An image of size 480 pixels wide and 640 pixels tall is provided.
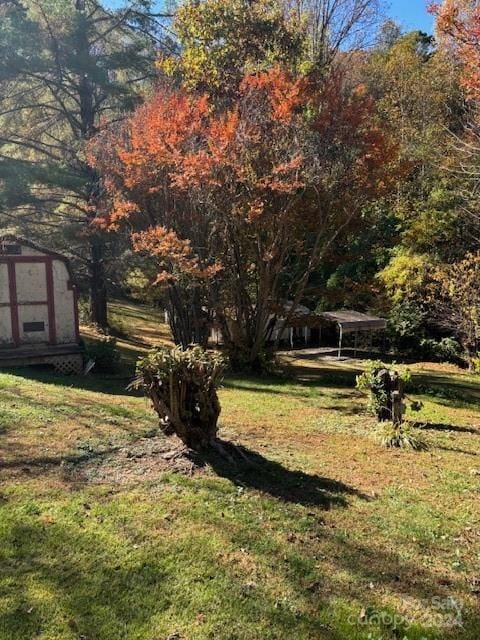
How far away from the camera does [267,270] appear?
12930mm

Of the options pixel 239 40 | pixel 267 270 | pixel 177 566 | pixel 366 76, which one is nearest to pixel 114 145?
pixel 239 40

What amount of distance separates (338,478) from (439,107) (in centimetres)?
2330

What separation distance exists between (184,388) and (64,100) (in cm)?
1744

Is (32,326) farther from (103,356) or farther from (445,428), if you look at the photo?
(445,428)

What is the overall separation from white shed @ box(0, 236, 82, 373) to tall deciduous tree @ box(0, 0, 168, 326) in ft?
13.6

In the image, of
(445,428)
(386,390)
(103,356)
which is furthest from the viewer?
(103,356)

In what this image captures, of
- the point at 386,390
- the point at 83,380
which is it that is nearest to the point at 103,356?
the point at 83,380

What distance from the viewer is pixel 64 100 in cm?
1916

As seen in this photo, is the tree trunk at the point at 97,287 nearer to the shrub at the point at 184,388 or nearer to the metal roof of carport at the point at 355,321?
the metal roof of carport at the point at 355,321

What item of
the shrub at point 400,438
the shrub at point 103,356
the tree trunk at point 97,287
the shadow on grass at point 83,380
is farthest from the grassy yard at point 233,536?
the tree trunk at point 97,287

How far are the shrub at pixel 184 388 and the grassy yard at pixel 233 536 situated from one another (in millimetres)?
415

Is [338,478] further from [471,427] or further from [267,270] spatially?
[267,270]

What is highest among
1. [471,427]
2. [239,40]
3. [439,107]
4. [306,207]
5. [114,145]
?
[439,107]

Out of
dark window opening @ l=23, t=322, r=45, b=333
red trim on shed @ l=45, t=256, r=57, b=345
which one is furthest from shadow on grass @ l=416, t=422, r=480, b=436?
dark window opening @ l=23, t=322, r=45, b=333
